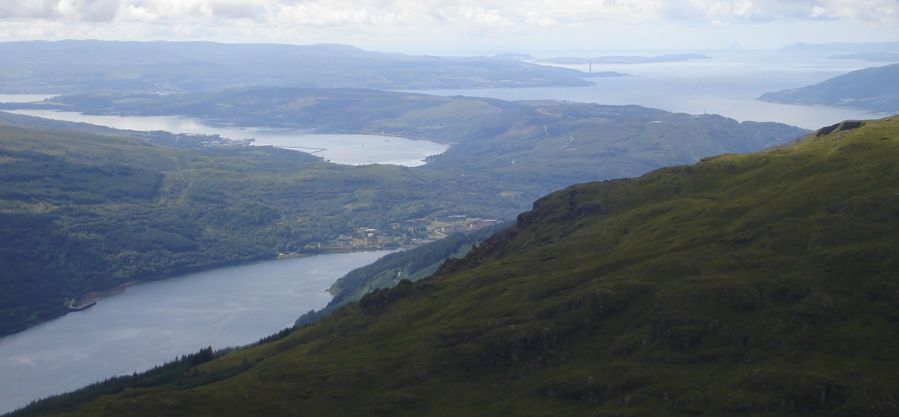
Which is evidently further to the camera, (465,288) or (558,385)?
(465,288)

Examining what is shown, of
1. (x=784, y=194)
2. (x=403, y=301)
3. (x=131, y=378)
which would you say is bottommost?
(x=131, y=378)

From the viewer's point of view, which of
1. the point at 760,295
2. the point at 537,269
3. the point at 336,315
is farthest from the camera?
the point at 336,315

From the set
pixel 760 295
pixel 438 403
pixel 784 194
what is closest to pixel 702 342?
pixel 760 295

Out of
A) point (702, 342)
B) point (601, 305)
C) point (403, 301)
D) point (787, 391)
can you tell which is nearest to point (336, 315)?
point (403, 301)

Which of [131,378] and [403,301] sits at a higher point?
[403,301]

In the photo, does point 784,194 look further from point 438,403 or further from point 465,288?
point 438,403

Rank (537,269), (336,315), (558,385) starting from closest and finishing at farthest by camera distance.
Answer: (558,385) → (537,269) → (336,315)

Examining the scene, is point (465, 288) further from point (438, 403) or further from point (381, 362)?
point (438, 403)
